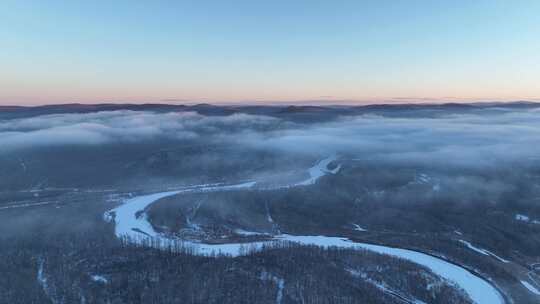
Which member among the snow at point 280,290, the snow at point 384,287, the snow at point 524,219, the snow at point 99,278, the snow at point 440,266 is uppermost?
the snow at point 99,278

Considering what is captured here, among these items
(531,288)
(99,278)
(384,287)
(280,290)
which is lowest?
(531,288)

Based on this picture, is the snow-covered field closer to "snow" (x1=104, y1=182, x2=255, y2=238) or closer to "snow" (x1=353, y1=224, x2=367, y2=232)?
"snow" (x1=104, y1=182, x2=255, y2=238)

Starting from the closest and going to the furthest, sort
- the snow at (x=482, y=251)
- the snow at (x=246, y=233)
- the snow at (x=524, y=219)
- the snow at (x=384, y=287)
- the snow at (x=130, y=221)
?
the snow at (x=384, y=287) < the snow at (x=482, y=251) < the snow at (x=130, y=221) < the snow at (x=246, y=233) < the snow at (x=524, y=219)

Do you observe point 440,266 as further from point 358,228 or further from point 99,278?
point 99,278

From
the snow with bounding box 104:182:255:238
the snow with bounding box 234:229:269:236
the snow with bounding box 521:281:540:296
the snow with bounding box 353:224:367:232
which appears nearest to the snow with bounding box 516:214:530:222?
the snow with bounding box 353:224:367:232

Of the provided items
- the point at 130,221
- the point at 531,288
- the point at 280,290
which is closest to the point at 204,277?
the point at 280,290

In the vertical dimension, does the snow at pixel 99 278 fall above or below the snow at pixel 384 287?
above

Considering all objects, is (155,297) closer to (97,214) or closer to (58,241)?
(58,241)

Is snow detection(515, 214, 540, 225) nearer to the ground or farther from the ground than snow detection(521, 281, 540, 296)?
nearer to the ground

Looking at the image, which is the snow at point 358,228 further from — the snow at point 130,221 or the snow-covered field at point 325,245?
the snow at point 130,221

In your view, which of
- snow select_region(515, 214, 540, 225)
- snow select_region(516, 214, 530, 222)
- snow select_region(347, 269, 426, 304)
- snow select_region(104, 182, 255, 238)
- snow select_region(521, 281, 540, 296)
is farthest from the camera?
snow select_region(516, 214, 530, 222)

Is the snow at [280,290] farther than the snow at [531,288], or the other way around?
the snow at [531,288]

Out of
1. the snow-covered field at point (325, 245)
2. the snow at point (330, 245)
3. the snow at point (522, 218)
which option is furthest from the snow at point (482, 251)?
the snow at point (522, 218)
